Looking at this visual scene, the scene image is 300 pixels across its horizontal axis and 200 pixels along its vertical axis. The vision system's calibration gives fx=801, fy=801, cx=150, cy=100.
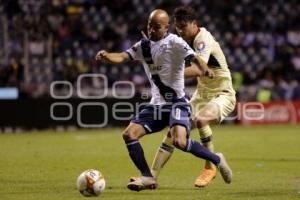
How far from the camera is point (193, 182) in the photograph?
35.7 feet

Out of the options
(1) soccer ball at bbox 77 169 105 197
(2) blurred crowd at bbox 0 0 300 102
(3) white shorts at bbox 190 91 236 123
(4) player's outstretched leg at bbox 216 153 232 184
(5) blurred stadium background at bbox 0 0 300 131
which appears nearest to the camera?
(1) soccer ball at bbox 77 169 105 197

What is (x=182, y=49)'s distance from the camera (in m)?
9.55

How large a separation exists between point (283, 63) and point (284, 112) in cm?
216

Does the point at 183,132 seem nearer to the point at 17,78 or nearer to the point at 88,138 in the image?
the point at 88,138

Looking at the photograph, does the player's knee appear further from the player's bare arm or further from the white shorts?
the white shorts

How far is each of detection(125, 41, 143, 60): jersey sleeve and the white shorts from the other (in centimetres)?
163

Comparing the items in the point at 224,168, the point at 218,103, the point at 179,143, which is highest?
the point at 218,103

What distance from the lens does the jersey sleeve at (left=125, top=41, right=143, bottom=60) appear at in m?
9.79

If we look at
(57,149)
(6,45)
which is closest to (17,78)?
(6,45)

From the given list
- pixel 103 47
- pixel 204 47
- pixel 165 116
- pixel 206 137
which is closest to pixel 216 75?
pixel 204 47

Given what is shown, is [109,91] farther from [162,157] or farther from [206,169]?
[162,157]

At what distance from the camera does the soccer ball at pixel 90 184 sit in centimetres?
905

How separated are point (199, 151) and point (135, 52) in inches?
56.7

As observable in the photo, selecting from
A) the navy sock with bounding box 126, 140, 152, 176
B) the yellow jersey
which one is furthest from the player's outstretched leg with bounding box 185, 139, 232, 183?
the yellow jersey
